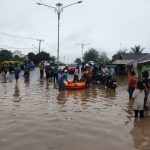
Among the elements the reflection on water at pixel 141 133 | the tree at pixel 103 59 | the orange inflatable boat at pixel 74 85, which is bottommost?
the reflection on water at pixel 141 133

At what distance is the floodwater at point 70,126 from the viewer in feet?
29.8

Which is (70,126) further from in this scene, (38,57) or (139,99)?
(38,57)

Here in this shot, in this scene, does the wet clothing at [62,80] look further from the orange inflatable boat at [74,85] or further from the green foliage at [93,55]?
the green foliage at [93,55]

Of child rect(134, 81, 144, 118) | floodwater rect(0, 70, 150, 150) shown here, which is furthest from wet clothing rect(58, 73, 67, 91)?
child rect(134, 81, 144, 118)

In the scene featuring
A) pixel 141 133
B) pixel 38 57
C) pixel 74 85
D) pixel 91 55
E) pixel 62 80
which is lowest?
pixel 141 133

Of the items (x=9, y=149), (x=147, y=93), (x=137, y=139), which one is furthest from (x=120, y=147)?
(x=147, y=93)

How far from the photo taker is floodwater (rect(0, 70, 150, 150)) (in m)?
9.09

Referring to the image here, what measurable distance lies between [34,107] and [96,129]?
4.73m

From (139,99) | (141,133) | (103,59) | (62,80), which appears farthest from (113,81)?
(103,59)

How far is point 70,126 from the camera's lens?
11203 millimetres

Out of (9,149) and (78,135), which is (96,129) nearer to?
(78,135)

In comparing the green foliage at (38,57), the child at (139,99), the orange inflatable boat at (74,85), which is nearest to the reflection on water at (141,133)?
the child at (139,99)

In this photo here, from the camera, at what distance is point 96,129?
1086 cm

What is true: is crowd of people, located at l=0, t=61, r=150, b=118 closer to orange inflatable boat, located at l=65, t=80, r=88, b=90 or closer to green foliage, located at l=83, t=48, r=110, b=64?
orange inflatable boat, located at l=65, t=80, r=88, b=90
